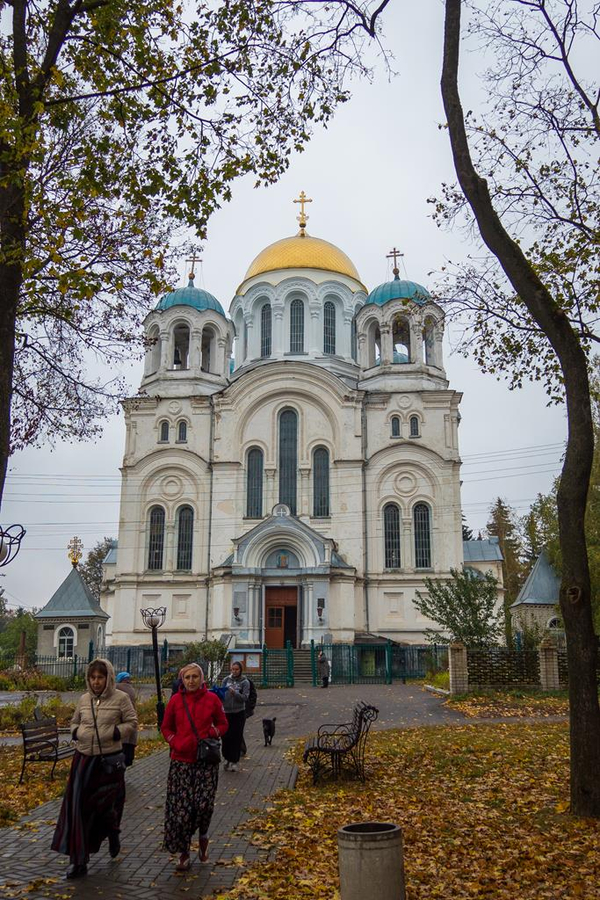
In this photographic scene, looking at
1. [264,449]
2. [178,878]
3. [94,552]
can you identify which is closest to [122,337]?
[178,878]

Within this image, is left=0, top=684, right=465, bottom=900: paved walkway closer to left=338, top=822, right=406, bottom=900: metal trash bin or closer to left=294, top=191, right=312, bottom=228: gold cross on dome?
left=338, top=822, right=406, bottom=900: metal trash bin

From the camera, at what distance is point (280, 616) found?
3584cm

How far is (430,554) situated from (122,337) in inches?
1062

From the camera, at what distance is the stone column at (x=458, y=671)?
2259cm

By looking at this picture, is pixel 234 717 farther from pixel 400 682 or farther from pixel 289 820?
pixel 400 682

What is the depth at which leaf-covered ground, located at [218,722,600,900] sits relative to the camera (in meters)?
6.55

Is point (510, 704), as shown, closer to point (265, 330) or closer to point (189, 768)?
point (189, 768)

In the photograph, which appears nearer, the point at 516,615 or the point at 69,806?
the point at 69,806

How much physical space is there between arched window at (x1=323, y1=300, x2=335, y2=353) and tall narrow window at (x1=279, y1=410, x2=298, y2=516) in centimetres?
489

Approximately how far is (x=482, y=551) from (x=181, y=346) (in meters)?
20.8

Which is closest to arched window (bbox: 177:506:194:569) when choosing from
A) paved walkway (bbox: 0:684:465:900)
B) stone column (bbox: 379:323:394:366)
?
stone column (bbox: 379:323:394:366)

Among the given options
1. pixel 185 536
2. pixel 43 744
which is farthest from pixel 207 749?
pixel 185 536

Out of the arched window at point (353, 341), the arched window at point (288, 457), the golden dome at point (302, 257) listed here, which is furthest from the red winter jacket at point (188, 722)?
the golden dome at point (302, 257)

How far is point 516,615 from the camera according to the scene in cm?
4244
